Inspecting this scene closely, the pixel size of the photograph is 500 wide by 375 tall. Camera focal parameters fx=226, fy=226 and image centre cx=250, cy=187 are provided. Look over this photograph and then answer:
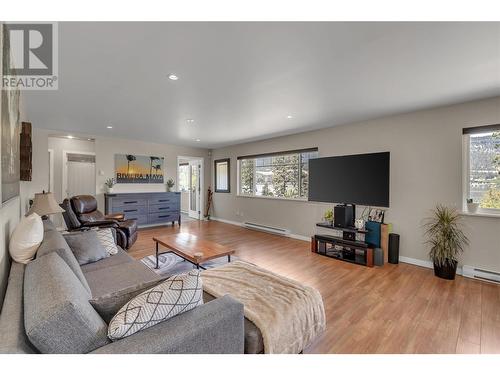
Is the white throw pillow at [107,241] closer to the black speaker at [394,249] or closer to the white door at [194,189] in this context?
the black speaker at [394,249]

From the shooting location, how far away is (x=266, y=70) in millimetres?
2238

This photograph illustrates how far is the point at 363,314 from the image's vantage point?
2.12 meters

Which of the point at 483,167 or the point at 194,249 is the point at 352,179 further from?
the point at 194,249

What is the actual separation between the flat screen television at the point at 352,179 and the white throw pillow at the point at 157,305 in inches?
124

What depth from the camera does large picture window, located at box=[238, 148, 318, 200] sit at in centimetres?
510

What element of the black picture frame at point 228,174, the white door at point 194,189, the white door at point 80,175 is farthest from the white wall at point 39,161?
the black picture frame at point 228,174

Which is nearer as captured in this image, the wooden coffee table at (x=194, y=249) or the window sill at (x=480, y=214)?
the wooden coffee table at (x=194, y=249)

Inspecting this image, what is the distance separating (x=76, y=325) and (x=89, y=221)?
11.8ft

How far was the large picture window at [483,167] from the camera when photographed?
2.89 m

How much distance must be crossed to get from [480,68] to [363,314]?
2.58m

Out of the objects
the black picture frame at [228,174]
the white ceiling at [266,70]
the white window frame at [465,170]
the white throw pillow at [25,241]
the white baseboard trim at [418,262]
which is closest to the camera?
the white throw pillow at [25,241]

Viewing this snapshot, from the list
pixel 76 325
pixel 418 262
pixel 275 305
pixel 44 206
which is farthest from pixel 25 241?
pixel 418 262

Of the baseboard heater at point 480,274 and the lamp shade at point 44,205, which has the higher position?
the lamp shade at point 44,205
